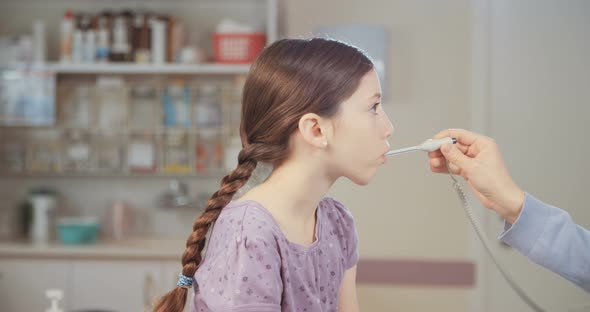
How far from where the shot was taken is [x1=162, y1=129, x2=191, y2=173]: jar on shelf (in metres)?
3.75

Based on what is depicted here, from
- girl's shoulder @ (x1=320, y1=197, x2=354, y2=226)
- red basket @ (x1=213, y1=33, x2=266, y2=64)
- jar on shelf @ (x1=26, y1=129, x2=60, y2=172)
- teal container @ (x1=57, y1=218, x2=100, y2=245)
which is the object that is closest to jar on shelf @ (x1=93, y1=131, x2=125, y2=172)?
jar on shelf @ (x1=26, y1=129, x2=60, y2=172)

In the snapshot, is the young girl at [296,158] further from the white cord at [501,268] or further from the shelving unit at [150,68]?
the shelving unit at [150,68]

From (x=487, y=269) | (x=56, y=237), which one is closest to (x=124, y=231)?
(x=56, y=237)

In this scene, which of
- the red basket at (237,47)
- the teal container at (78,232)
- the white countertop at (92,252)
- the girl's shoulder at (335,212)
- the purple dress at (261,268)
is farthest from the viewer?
the red basket at (237,47)

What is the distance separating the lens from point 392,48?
3324 millimetres

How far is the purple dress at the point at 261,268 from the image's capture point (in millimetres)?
1082

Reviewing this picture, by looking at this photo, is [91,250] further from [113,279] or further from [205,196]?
[205,196]

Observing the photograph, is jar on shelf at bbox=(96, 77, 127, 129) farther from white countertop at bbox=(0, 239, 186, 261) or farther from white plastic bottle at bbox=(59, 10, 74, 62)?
white countertop at bbox=(0, 239, 186, 261)

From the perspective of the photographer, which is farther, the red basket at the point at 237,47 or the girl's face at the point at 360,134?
the red basket at the point at 237,47

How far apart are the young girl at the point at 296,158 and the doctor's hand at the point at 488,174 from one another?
16cm

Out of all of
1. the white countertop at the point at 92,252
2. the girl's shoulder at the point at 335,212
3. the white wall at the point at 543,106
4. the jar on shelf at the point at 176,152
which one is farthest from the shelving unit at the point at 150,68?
the girl's shoulder at the point at 335,212

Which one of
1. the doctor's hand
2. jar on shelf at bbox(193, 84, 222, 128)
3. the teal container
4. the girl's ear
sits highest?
jar on shelf at bbox(193, 84, 222, 128)

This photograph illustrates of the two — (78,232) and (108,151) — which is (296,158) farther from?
(108,151)

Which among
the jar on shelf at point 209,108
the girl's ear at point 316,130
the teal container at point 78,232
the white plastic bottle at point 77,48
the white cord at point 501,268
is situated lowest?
the teal container at point 78,232
